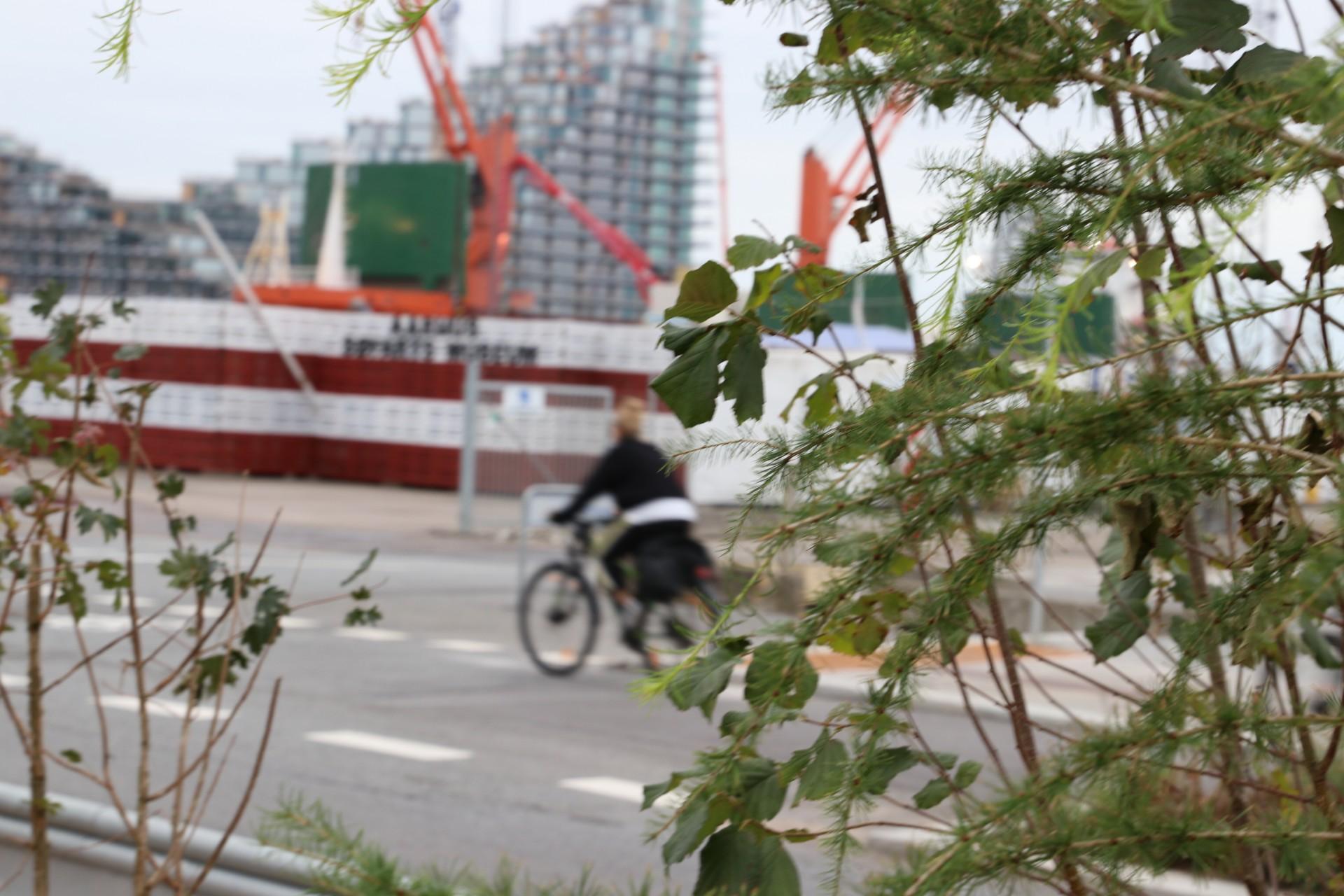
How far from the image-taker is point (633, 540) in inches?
414

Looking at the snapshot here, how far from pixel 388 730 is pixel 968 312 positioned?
24.6 feet

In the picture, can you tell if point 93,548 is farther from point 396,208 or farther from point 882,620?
point 396,208

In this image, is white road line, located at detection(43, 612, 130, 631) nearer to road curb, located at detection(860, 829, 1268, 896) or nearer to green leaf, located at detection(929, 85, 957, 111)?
road curb, located at detection(860, 829, 1268, 896)

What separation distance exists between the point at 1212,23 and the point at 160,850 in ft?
8.19

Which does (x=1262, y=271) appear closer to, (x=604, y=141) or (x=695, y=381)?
(x=695, y=381)

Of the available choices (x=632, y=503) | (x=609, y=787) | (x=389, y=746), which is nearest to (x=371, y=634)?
(x=632, y=503)

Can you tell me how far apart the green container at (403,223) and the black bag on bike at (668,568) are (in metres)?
37.7

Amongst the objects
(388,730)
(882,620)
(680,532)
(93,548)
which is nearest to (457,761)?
(388,730)

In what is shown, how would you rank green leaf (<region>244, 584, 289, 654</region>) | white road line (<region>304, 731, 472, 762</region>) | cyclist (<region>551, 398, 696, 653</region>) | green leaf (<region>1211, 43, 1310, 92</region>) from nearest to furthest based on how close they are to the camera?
1. green leaf (<region>1211, 43, 1310, 92</region>)
2. green leaf (<region>244, 584, 289, 654</region>)
3. white road line (<region>304, 731, 472, 762</region>)
4. cyclist (<region>551, 398, 696, 653</region>)

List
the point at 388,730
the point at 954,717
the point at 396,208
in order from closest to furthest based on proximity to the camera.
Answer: the point at 388,730 < the point at 954,717 < the point at 396,208

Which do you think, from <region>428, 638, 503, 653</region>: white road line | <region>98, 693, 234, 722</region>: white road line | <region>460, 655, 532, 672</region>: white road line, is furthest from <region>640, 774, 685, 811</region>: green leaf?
<region>428, 638, 503, 653</region>: white road line

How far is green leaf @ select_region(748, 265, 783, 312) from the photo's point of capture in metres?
1.66

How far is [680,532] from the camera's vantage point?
412 inches

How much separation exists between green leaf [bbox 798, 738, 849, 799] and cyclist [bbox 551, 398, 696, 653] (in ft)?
28.5
